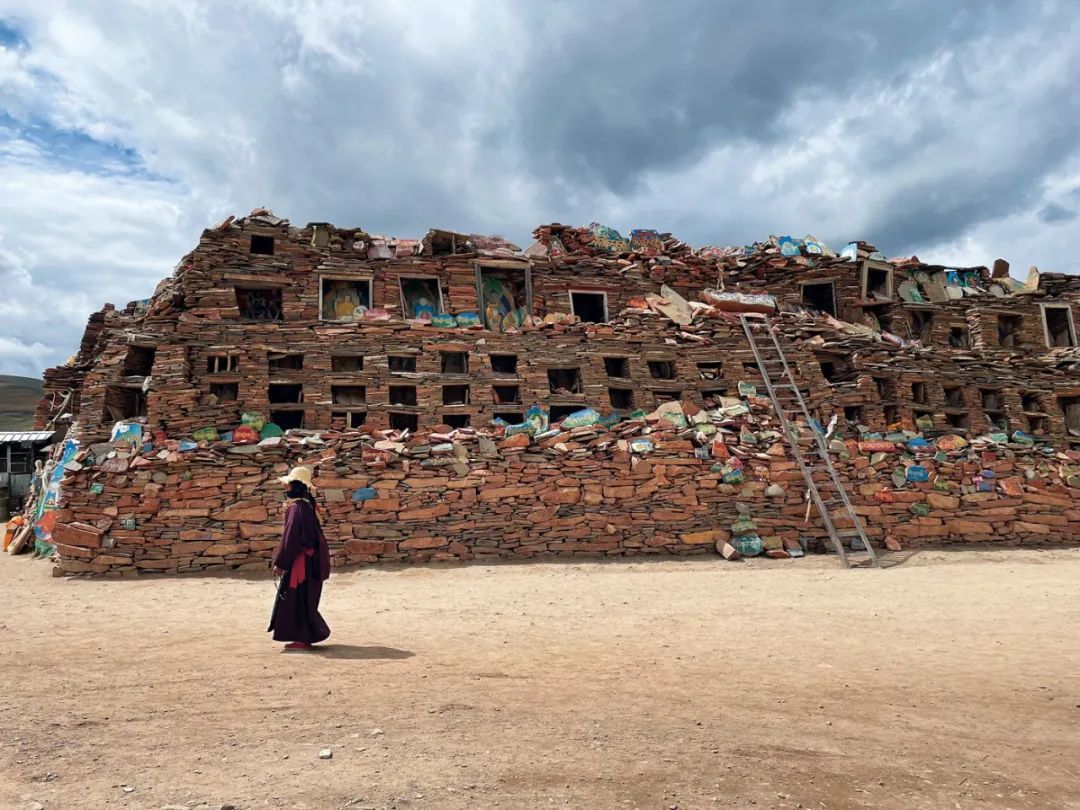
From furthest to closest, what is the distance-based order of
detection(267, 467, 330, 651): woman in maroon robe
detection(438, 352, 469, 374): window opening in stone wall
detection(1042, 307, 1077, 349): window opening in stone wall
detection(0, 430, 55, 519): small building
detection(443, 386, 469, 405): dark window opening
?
detection(0, 430, 55, 519): small building < detection(1042, 307, 1077, 349): window opening in stone wall < detection(438, 352, 469, 374): window opening in stone wall < detection(443, 386, 469, 405): dark window opening < detection(267, 467, 330, 651): woman in maroon robe

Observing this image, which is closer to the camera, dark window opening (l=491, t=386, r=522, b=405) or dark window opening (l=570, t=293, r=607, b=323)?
dark window opening (l=491, t=386, r=522, b=405)

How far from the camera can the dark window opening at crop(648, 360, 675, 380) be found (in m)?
17.1

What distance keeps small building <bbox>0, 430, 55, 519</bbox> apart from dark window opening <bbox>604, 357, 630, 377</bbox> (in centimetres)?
2110

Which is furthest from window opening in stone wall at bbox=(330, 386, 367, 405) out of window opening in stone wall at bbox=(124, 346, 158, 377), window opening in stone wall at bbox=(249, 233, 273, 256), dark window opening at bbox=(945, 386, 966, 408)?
dark window opening at bbox=(945, 386, 966, 408)

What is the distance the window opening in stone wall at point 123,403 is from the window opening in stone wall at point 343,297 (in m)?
4.82

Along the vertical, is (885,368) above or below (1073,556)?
above

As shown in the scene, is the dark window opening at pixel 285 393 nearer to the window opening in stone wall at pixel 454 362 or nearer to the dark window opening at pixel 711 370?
the window opening in stone wall at pixel 454 362

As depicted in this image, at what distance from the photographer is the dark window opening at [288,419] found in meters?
14.9

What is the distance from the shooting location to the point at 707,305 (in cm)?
1870

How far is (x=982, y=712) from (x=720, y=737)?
7.18 feet

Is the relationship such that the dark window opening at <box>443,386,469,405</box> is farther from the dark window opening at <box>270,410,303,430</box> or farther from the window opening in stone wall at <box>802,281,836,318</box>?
the window opening in stone wall at <box>802,281,836,318</box>

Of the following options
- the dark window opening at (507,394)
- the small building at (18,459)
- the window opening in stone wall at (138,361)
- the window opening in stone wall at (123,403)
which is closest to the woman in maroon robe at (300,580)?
the dark window opening at (507,394)

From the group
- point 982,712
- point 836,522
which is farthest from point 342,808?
point 836,522

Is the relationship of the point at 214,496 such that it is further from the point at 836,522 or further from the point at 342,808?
the point at 836,522
